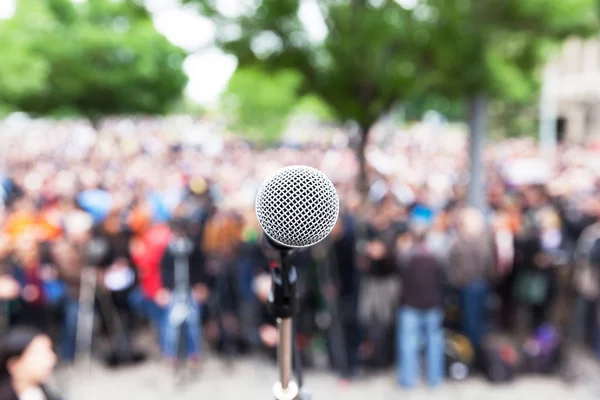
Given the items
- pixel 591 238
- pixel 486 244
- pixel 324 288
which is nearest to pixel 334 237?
pixel 324 288

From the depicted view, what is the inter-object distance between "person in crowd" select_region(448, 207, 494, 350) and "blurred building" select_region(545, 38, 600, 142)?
30.9 meters

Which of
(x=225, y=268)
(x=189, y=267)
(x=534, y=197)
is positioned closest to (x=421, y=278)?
(x=225, y=268)

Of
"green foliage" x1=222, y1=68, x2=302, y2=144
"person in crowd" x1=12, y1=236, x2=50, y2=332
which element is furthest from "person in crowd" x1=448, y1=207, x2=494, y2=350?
"green foliage" x1=222, y1=68, x2=302, y2=144

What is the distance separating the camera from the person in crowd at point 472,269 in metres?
5.93

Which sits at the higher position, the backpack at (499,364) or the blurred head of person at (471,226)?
the blurred head of person at (471,226)

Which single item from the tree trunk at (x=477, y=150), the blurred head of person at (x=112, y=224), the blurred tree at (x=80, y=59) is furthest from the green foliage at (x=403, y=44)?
the blurred tree at (x=80, y=59)

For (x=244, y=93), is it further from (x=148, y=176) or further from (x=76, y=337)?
(x=76, y=337)

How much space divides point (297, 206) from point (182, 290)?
4784mm

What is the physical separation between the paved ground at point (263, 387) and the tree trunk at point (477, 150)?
125 inches

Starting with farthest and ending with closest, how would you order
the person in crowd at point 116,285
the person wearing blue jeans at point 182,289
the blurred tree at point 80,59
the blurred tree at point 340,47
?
the blurred tree at point 80,59, the blurred tree at point 340,47, the person in crowd at point 116,285, the person wearing blue jeans at point 182,289

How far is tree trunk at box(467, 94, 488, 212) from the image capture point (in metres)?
8.54

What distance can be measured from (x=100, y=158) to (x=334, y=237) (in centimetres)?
1145

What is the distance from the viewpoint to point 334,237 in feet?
20.3

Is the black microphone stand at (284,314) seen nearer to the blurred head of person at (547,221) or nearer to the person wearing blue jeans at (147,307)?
the person wearing blue jeans at (147,307)
